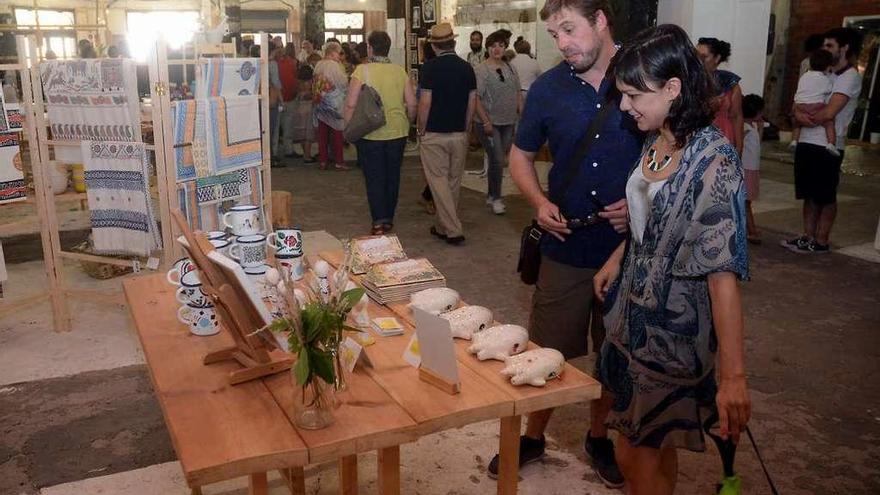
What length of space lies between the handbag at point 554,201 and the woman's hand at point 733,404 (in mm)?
958

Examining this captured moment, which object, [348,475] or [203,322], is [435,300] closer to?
[348,475]

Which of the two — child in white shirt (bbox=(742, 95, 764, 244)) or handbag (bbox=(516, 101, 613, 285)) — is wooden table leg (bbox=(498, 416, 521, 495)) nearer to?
handbag (bbox=(516, 101, 613, 285))

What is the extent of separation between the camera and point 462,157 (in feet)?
20.2

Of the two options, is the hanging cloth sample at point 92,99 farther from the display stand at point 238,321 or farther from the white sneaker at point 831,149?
the white sneaker at point 831,149

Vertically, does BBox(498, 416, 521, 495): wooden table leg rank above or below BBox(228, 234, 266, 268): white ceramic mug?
below

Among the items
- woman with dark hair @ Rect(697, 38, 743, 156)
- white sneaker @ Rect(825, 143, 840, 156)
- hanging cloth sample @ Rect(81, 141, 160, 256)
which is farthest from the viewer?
white sneaker @ Rect(825, 143, 840, 156)

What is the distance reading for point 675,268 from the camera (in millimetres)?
1812

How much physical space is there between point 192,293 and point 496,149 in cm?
526

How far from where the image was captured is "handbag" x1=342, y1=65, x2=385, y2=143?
588 centimetres

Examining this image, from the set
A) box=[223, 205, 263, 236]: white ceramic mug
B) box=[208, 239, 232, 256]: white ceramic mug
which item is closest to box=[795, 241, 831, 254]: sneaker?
box=[223, 205, 263, 236]: white ceramic mug

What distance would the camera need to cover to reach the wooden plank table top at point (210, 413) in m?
1.52

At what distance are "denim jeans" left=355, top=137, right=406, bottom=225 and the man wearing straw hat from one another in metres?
0.25

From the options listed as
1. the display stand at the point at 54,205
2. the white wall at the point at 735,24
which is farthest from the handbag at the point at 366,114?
the white wall at the point at 735,24

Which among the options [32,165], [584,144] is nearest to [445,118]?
[32,165]
